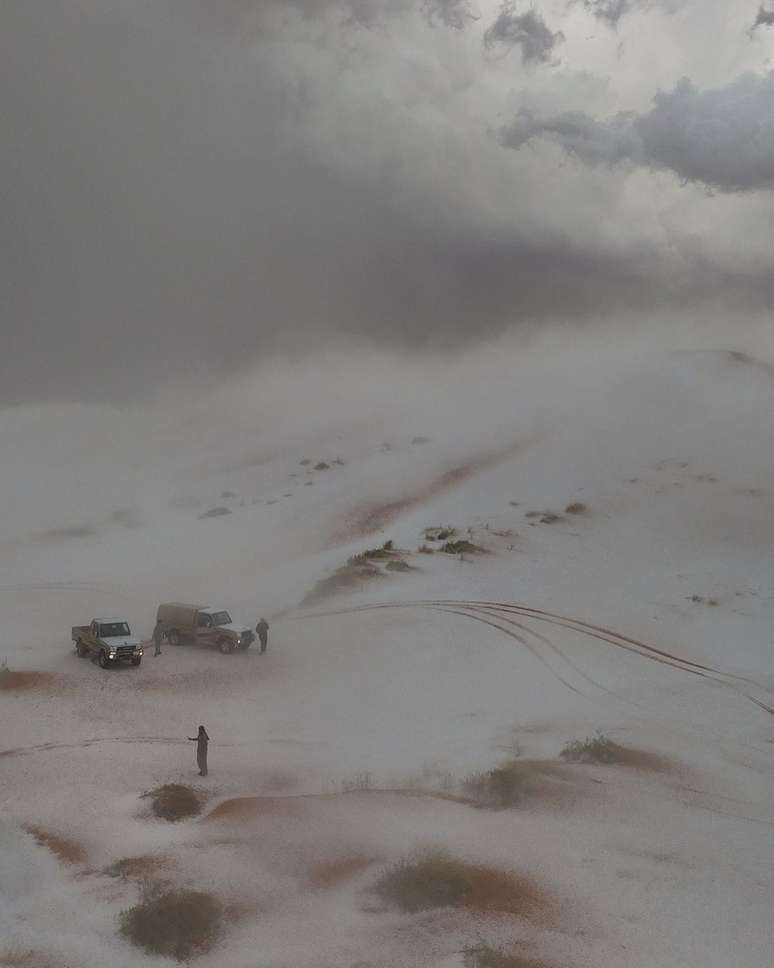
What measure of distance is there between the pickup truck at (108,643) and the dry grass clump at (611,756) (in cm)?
1698

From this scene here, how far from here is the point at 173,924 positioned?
1511cm

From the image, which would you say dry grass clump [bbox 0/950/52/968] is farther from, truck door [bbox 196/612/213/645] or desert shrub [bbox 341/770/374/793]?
truck door [bbox 196/612/213/645]

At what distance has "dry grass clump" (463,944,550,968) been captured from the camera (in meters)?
14.0

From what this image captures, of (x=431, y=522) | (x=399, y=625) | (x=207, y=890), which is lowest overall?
(x=207, y=890)

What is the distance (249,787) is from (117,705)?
27.6 feet

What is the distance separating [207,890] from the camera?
16.5 metres

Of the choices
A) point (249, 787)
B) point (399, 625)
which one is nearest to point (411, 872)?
point (249, 787)

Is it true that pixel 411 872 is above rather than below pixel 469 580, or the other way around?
below

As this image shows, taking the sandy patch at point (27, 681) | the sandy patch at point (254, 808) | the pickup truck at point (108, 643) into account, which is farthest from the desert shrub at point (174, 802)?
the pickup truck at point (108, 643)

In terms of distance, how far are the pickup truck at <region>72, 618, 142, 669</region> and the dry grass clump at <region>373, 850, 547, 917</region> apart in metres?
18.9

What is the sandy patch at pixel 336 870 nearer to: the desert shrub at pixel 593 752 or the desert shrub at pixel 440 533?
the desert shrub at pixel 593 752

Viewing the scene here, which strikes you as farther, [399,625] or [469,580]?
[469,580]

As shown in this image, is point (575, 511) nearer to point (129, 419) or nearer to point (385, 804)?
point (385, 804)

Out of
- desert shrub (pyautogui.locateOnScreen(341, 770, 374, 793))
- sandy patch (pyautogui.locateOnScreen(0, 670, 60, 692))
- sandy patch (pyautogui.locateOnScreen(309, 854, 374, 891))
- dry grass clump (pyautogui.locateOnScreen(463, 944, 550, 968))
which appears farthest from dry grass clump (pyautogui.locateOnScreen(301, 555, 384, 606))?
dry grass clump (pyautogui.locateOnScreen(463, 944, 550, 968))
